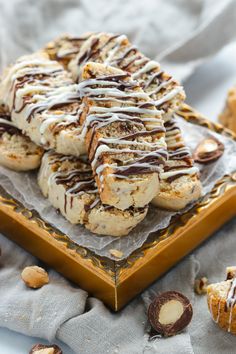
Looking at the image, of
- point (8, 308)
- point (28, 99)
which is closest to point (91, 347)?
point (8, 308)

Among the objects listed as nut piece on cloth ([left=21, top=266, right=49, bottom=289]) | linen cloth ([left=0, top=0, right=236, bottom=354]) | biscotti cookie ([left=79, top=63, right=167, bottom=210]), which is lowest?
nut piece on cloth ([left=21, top=266, right=49, bottom=289])

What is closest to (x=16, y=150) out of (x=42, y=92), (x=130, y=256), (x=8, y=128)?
(x=8, y=128)

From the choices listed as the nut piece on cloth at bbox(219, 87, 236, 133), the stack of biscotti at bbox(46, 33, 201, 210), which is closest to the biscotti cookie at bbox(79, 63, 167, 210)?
the stack of biscotti at bbox(46, 33, 201, 210)

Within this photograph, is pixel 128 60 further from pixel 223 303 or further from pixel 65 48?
pixel 223 303

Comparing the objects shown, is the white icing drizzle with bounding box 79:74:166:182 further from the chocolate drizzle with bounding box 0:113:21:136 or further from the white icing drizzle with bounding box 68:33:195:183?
the chocolate drizzle with bounding box 0:113:21:136

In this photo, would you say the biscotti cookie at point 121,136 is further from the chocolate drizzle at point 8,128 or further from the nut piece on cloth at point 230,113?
the nut piece on cloth at point 230,113

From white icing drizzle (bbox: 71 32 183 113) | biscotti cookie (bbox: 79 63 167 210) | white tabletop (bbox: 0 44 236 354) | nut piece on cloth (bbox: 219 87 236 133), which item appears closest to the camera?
biscotti cookie (bbox: 79 63 167 210)

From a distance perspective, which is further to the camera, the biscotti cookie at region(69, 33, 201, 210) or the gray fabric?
the gray fabric

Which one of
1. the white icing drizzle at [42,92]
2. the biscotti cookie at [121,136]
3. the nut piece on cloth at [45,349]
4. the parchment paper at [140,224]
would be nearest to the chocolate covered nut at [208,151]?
the parchment paper at [140,224]
